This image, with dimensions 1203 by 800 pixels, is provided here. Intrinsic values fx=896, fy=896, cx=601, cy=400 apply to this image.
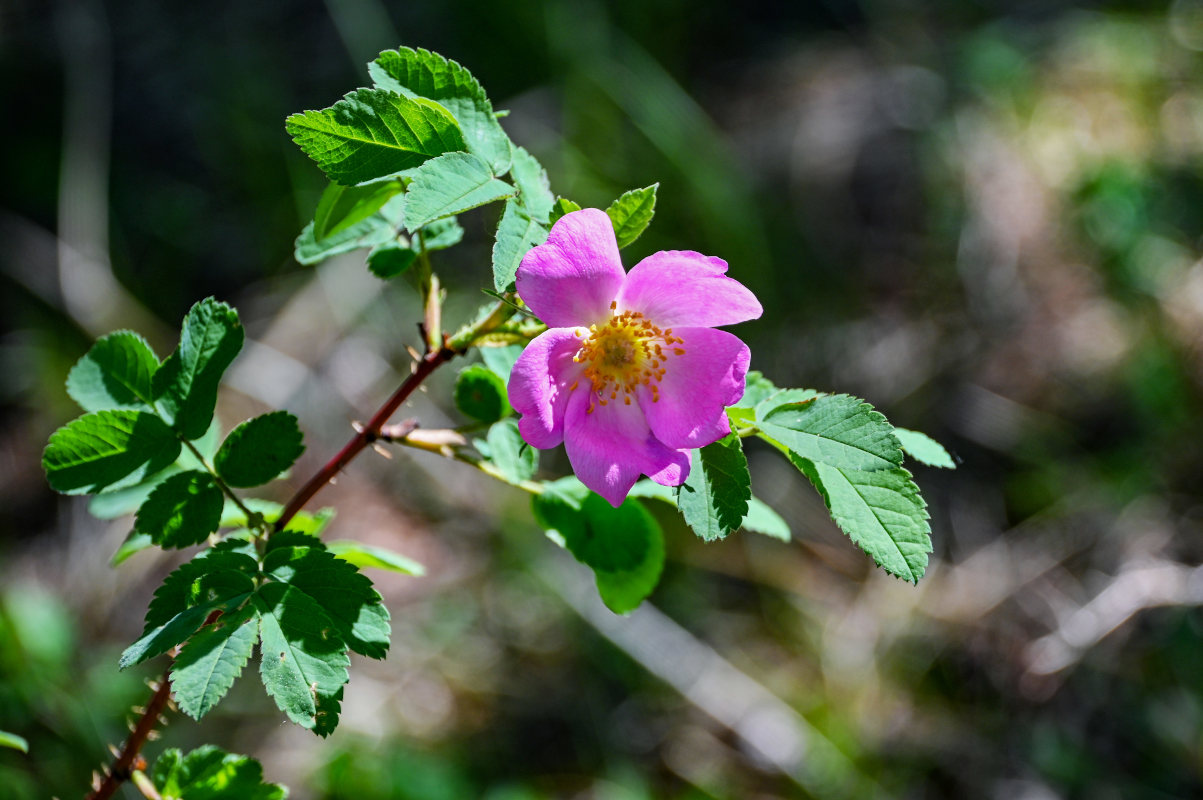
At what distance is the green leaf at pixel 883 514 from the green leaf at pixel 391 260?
1.84 ft

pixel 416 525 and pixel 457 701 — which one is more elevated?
pixel 416 525

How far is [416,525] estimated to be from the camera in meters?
3.36

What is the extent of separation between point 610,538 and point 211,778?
1.84ft

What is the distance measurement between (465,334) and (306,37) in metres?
4.26

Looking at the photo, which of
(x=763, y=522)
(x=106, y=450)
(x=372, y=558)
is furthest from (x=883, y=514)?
(x=106, y=450)

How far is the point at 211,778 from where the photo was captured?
3.56 ft

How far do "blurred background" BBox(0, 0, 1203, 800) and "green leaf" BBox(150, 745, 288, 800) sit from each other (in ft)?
3.10

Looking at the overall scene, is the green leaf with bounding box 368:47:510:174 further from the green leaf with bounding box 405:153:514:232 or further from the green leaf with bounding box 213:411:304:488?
the green leaf with bounding box 213:411:304:488

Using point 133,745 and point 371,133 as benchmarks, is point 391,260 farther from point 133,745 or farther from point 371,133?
point 133,745

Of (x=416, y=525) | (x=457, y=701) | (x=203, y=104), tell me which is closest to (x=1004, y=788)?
(x=457, y=701)

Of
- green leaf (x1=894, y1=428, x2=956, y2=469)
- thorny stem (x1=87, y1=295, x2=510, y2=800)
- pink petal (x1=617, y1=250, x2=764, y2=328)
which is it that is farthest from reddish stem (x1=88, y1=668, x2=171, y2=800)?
green leaf (x1=894, y1=428, x2=956, y2=469)

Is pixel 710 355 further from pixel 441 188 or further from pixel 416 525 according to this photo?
pixel 416 525

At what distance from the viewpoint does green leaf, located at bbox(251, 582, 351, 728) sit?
2.89 ft

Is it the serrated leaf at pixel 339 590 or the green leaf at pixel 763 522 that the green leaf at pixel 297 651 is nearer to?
the serrated leaf at pixel 339 590
